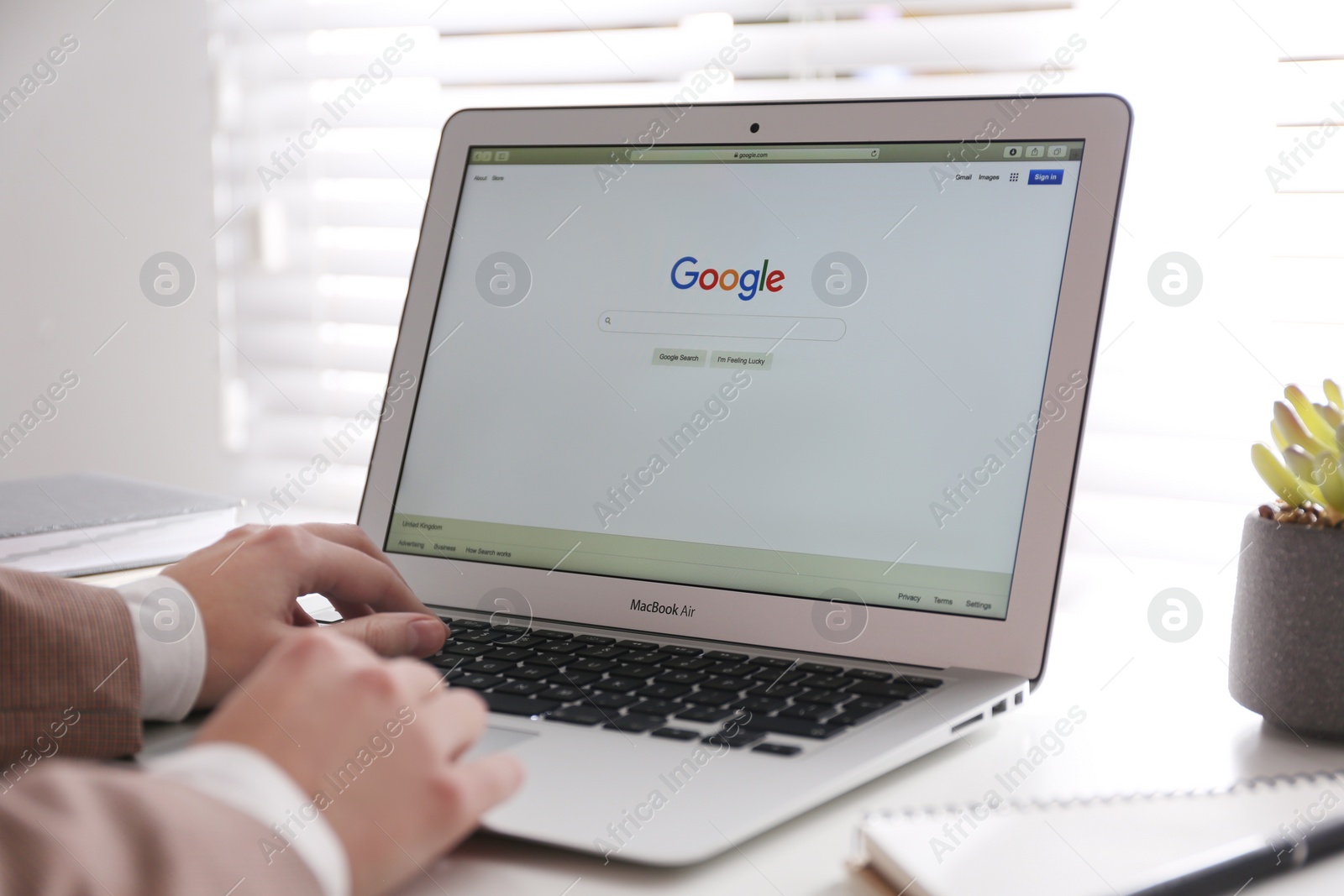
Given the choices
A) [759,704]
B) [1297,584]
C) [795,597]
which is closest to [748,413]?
[795,597]

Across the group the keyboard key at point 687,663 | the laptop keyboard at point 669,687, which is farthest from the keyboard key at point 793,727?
the keyboard key at point 687,663

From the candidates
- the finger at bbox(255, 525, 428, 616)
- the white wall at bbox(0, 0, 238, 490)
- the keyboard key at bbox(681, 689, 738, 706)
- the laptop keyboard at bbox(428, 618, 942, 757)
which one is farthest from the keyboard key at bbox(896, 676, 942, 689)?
the white wall at bbox(0, 0, 238, 490)

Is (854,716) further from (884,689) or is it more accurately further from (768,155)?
(768,155)

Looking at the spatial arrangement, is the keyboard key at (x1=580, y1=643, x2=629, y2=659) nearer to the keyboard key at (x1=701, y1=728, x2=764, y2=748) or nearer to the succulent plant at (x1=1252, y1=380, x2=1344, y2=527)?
the keyboard key at (x1=701, y1=728, x2=764, y2=748)

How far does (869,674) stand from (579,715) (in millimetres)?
178

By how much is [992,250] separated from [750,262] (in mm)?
166

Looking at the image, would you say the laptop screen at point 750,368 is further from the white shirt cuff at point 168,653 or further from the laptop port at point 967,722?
the white shirt cuff at point 168,653

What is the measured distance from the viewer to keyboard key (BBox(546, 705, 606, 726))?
55cm

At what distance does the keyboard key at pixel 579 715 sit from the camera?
1.81 ft

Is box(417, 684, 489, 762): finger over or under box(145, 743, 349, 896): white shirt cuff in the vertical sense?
over

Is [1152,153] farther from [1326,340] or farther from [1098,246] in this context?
[1098,246]

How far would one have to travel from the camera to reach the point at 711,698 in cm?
58

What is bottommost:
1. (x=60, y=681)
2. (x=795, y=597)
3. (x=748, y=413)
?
(x=60, y=681)

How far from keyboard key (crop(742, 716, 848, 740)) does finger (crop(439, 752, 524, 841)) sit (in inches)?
6.1
